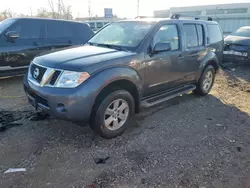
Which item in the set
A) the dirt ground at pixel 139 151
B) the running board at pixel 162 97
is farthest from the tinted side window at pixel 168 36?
the dirt ground at pixel 139 151

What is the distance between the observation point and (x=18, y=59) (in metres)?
6.19

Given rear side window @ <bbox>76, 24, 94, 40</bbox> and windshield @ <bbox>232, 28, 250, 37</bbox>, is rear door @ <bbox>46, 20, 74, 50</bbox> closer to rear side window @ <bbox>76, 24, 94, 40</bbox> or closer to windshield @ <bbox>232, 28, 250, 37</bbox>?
rear side window @ <bbox>76, 24, 94, 40</bbox>

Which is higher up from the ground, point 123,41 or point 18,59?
point 123,41

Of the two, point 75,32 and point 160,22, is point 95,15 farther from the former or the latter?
point 160,22

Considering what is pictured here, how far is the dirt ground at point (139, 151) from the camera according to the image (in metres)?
2.69

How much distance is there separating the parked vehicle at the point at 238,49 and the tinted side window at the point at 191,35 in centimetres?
505

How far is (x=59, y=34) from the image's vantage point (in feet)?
23.3

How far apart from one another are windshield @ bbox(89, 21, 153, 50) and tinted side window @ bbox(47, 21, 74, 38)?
Answer: 9.26 ft

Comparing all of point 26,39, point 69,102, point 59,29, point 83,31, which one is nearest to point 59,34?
point 59,29

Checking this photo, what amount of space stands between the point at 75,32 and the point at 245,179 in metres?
6.42

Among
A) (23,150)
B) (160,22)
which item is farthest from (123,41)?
(23,150)

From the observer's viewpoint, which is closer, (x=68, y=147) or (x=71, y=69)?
(x=71, y=69)

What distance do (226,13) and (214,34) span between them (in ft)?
119

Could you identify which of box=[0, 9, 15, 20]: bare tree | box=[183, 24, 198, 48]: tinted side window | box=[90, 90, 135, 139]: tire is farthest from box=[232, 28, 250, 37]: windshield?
box=[0, 9, 15, 20]: bare tree
